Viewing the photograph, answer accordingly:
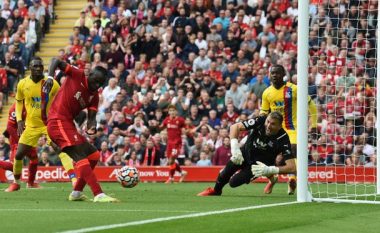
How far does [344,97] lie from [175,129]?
5266 millimetres

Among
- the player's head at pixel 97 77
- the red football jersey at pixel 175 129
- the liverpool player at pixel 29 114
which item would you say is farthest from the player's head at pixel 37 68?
the red football jersey at pixel 175 129

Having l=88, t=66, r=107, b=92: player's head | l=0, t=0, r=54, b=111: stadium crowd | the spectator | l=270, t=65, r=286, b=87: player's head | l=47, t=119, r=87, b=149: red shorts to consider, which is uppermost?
l=0, t=0, r=54, b=111: stadium crowd

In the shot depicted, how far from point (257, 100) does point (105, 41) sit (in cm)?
581

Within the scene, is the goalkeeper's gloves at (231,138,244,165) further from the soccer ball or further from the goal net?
the goal net

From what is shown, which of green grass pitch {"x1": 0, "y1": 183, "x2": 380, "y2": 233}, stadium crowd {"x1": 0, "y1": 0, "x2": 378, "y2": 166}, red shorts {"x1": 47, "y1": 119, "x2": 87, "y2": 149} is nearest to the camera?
green grass pitch {"x1": 0, "y1": 183, "x2": 380, "y2": 233}

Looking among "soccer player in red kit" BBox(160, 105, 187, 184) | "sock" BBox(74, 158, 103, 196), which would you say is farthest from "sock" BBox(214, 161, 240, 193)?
"soccer player in red kit" BBox(160, 105, 187, 184)

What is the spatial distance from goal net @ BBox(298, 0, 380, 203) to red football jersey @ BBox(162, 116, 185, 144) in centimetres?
385

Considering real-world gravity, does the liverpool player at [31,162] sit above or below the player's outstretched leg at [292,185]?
above

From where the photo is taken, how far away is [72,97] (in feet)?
50.7

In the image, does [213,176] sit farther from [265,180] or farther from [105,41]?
[105,41]

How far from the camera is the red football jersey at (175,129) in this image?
87.4ft

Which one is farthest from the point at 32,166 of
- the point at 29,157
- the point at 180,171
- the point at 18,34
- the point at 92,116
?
the point at 18,34

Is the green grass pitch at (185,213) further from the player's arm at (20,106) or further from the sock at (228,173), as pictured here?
the player's arm at (20,106)

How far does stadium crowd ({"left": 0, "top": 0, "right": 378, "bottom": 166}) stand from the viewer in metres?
23.4
